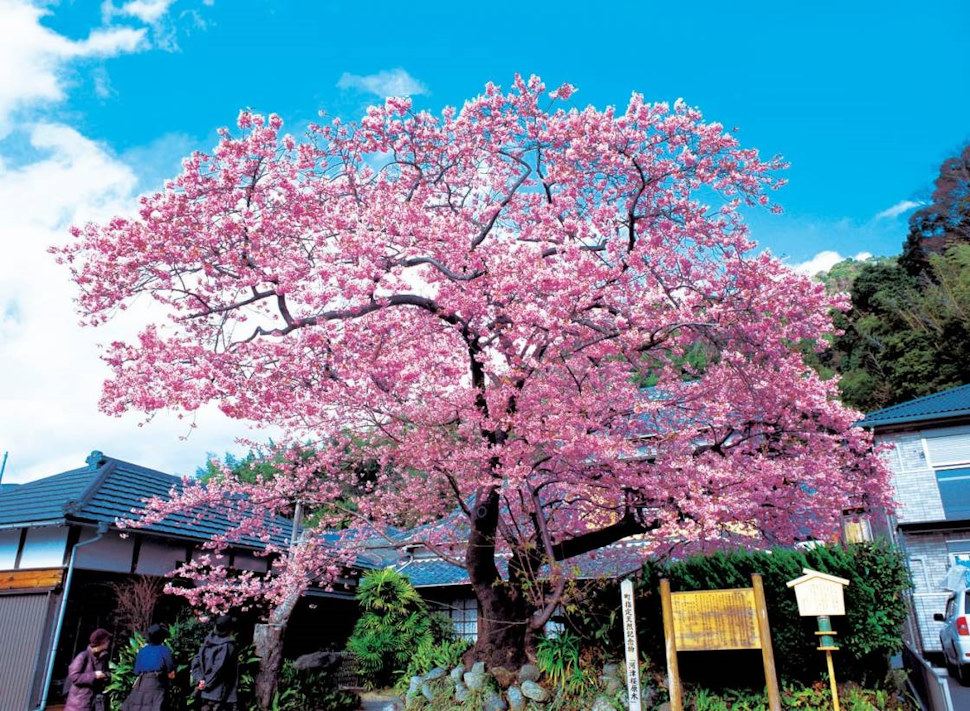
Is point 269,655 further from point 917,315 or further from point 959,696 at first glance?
point 917,315

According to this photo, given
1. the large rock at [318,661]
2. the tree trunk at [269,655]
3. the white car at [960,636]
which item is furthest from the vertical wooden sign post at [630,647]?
the large rock at [318,661]

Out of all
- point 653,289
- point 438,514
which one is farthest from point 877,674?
point 438,514

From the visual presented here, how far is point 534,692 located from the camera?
8.92m

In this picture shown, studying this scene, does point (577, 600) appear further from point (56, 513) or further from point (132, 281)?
point (56, 513)

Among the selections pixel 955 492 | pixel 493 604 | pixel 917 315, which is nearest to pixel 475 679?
pixel 493 604

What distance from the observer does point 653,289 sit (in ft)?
32.6

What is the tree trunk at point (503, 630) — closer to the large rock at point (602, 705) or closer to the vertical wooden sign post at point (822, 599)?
the large rock at point (602, 705)

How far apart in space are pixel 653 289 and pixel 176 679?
8.69 m

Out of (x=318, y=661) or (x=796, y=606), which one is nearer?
(x=796, y=606)

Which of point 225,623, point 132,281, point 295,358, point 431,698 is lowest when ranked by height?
point 431,698

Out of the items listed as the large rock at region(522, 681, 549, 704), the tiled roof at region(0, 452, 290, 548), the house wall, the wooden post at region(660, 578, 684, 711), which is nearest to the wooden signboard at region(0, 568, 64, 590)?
the tiled roof at region(0, 452, 290, 548)

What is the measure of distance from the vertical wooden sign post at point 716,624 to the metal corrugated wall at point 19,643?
9.36 meters

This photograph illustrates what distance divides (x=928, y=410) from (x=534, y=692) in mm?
13651

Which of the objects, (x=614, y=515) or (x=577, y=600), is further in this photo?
(x=614, y=515)
